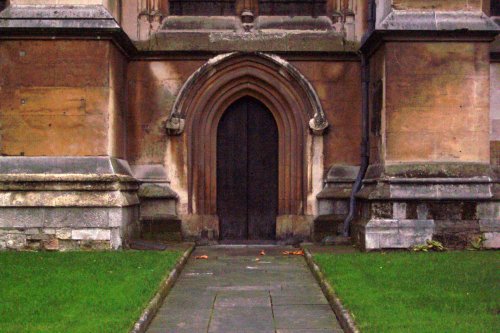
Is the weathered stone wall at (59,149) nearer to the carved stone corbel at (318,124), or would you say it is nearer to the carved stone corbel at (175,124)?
Result: the carved stone corbel at (175,124)

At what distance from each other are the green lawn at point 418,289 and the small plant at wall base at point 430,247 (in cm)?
35

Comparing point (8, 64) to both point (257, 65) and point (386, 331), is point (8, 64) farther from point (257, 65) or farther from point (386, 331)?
point (386, 331)

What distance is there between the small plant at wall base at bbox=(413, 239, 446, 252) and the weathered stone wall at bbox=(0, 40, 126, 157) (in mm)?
4901

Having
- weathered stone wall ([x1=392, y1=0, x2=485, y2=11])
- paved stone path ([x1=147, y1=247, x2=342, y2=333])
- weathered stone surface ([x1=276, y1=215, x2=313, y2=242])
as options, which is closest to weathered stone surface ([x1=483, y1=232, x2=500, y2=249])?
paved stone path ([x1=147, y1=247, x2=342, y2=333])

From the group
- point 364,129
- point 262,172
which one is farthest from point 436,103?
point 262,172

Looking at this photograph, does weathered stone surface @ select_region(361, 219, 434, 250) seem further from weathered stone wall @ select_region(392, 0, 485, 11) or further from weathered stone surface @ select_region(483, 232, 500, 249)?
weathered stone wall @ select_region(392, 0, 485, 11)

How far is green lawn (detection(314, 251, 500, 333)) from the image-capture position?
6.41 metres

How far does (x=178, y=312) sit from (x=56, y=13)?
612cm

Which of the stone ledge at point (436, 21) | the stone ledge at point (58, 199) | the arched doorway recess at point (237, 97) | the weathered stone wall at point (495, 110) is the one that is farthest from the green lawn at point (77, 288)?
the weathered stone wall at point (495, 110)

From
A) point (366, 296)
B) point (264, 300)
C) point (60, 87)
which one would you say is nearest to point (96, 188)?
point (60, 87)

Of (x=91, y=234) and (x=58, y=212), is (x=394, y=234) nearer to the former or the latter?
(x=91, y=234)

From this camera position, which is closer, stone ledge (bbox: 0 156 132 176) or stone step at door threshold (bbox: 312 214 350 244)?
stone ledge (bbox: 0 156 132 176)

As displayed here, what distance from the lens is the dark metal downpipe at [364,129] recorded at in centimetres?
1316

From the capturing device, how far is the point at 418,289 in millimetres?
7980
